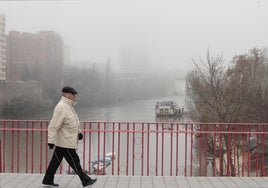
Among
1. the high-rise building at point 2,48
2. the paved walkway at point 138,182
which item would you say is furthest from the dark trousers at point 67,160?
the high-rise building at point 2,48

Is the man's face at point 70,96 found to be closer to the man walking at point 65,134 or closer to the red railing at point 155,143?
the man walking at point 65,134

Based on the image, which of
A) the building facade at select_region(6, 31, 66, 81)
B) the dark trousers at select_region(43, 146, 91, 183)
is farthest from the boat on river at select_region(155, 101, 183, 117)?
the dark trousers at select_region(43, 146, 91, 183)

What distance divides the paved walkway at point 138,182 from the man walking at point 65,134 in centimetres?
29

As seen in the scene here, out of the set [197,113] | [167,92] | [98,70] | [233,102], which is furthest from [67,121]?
[167,92]

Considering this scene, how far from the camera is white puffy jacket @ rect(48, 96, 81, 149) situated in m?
5.43

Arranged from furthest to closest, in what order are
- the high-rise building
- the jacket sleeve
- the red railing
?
the high-rise building
the red railing
the jacket sleeve

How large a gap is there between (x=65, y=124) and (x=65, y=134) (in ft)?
0.48

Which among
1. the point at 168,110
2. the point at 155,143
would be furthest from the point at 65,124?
the point at 168,110

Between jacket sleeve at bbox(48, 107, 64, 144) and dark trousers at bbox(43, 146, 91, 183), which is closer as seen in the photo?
jacket sleeve at bbox(48, 107, 64, 144)

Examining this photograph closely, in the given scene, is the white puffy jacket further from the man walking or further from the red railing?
the red railing

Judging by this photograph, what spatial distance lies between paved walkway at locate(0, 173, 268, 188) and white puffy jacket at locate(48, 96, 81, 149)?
754mm

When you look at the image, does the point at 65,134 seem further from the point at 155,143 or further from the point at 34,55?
the point at 34,55

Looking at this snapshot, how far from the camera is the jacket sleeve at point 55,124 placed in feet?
17.5

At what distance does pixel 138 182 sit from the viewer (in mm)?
6102
